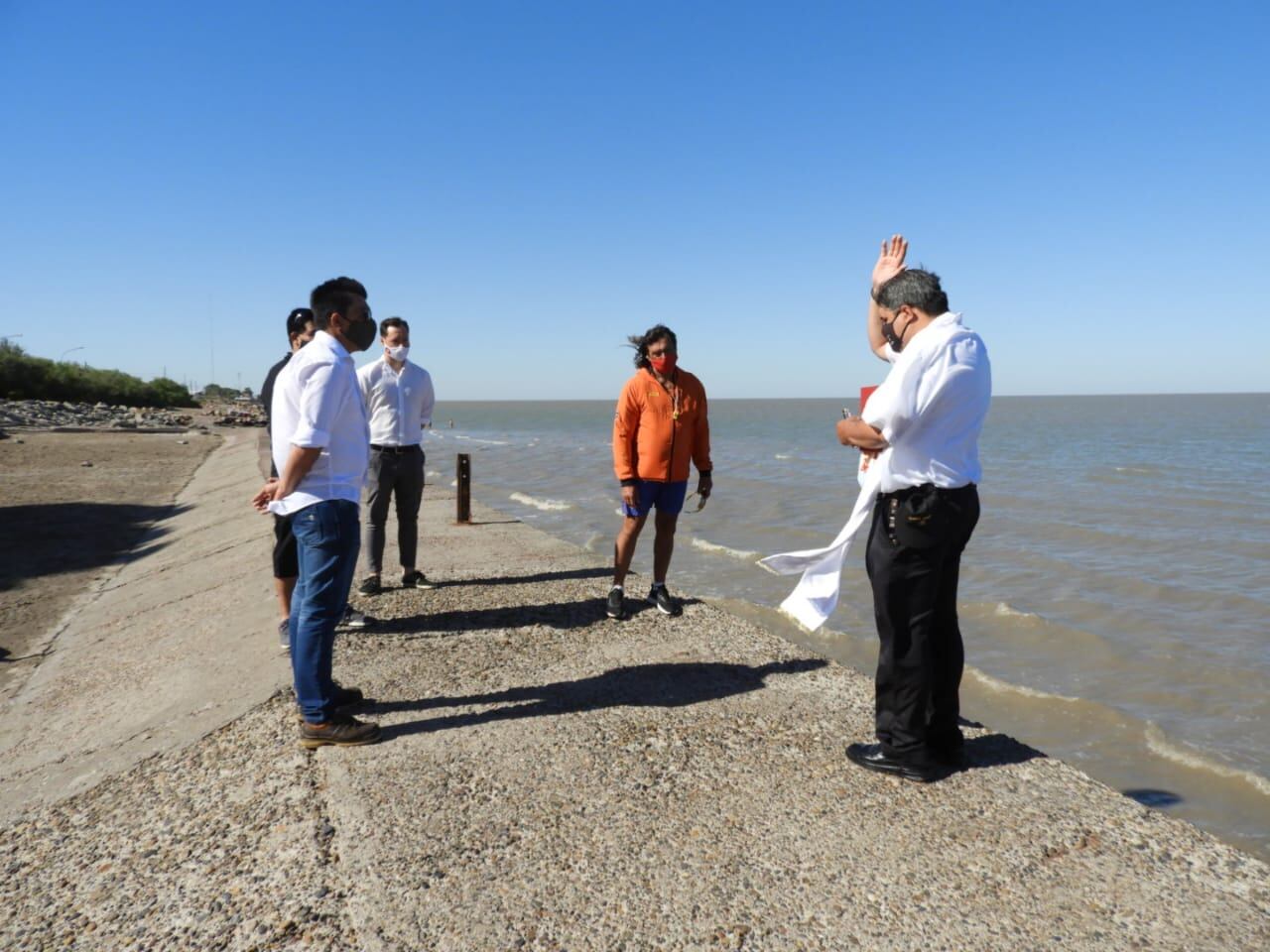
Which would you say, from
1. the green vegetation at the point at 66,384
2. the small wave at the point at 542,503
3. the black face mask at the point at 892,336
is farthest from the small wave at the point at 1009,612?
the green vegetation at the point at 66,384

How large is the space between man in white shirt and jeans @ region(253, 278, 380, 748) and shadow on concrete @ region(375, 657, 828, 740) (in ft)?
1.20

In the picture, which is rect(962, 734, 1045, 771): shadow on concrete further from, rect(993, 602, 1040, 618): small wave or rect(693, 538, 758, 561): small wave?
rect(693, 538, 758, 561): small wave

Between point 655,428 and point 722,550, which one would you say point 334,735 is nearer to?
point 655,428

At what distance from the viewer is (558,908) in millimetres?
2322

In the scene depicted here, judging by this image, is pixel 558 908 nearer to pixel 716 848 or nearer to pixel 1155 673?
pixel 716 848

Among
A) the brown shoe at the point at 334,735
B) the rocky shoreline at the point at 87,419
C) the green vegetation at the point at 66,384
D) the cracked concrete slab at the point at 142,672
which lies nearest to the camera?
the brown shoe at the point at 334,735

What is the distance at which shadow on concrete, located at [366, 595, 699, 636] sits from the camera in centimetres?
509

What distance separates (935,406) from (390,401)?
14.0 ft

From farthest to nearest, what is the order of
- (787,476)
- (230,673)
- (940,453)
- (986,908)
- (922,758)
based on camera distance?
(787,476)
(230,673)
(922,758)
(940,453)
(986,908)

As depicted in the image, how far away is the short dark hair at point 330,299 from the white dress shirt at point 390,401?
7.58 feet

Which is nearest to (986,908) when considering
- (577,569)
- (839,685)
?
(839,685)

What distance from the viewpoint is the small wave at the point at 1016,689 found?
21.1 feet

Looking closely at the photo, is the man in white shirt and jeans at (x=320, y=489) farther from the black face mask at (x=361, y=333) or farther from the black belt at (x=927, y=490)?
the black belt at (x=927, y=490)

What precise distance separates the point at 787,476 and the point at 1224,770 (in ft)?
64.9
